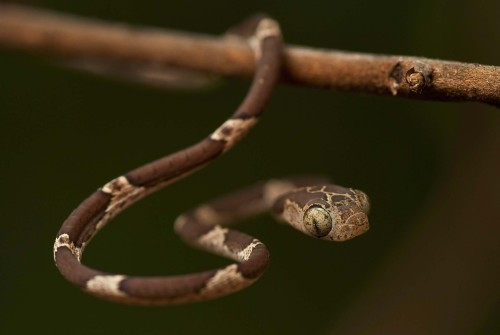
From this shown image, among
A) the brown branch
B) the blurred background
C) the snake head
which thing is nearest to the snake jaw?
the snake head

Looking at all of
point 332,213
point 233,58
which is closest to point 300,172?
point 233,58

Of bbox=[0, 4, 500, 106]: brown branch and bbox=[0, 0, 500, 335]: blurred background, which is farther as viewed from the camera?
bbox=[0, 0, 500, 335]: blurred background

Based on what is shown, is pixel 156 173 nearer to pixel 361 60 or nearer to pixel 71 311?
pixel 361 60

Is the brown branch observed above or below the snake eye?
above

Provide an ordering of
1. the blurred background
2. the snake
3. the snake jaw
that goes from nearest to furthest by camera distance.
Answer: the snake, the snake jaw, the blurred background

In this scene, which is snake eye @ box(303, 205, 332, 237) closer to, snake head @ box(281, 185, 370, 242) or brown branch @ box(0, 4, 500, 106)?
snake head @ box(281, 185, 370, 242)

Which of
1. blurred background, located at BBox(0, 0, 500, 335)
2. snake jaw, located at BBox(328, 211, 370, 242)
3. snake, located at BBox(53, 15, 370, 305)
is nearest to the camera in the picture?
snake, located at BBox(53, 15, 370, 305)

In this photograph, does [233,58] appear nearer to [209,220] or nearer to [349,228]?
[209,220]

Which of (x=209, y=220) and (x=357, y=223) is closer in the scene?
(x=357, y=223)
